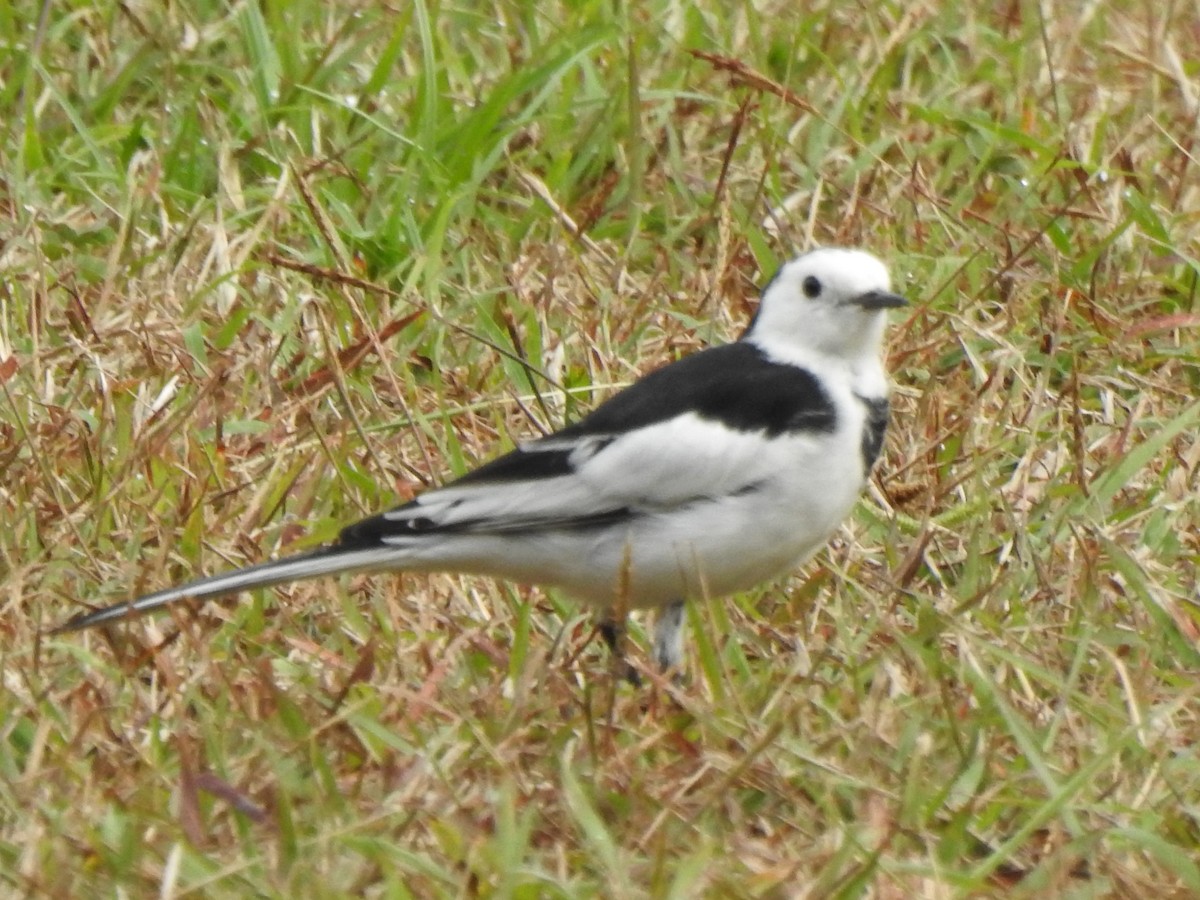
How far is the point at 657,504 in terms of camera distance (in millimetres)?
4734

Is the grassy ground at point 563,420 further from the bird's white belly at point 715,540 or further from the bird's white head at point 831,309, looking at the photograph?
the bird's white head at point 831,309

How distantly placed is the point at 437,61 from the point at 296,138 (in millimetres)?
609

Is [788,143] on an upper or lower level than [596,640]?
upper

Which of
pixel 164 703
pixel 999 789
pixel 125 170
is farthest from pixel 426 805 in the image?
pixel 125 170

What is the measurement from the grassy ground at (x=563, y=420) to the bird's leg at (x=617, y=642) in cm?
6

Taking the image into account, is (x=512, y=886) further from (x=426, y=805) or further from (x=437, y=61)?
(x=437, y=61)

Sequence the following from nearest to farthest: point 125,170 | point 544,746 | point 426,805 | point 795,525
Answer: point 426,805
point 544,746
point 795,525
point 125,170

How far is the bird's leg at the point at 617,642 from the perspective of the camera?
470cm

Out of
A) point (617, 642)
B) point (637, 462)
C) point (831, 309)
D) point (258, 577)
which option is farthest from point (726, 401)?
point (258, 577)

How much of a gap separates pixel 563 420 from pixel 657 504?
1.18m

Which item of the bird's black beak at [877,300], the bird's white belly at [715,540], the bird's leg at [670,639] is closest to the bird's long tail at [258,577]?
the bird's white belly at [715,540]

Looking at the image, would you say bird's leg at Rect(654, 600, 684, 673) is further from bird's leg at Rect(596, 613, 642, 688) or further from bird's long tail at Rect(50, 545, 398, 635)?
bird's long tail at Rect(50, 545, 398, 635)

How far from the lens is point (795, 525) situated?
15.2 feet

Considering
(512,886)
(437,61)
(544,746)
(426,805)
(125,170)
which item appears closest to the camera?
(512,886)
